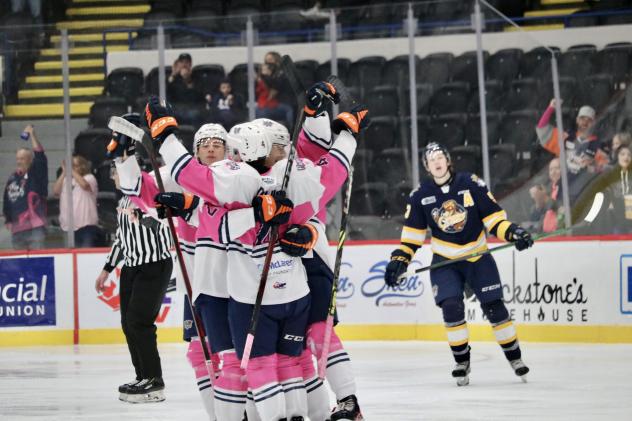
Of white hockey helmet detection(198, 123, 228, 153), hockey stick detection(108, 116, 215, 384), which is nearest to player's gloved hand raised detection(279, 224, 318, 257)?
hockey stick detection(108, 116, 215, 384)

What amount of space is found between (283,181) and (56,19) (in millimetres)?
8728

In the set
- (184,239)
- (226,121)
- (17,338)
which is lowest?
(17,338)

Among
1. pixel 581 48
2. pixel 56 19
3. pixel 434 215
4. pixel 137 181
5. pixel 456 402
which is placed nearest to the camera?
pixel 137 181

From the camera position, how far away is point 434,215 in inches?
281

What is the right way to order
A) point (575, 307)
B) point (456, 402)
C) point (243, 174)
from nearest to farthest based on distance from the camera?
point (243, 174), point (456, 402), point (575, 307)

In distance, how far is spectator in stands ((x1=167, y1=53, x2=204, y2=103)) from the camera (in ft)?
33.1

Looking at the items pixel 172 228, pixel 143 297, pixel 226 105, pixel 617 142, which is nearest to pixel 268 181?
pixel 172 228

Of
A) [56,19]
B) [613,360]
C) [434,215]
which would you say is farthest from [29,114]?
[613,360]

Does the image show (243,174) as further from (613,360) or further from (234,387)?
(613,360)

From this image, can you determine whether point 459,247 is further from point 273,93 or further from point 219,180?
point 273,93

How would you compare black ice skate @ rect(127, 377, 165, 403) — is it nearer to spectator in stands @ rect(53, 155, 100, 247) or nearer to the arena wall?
spectator in stands @ rect(53, 155, 100, 247)

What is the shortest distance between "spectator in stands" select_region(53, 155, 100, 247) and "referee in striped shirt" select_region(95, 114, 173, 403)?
11.6ft

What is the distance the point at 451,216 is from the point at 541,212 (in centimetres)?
246

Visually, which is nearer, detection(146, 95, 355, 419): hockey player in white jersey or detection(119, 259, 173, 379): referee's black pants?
detection(146, 95, 355, 419): hockey player in white jersey
